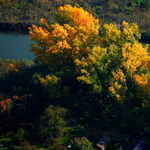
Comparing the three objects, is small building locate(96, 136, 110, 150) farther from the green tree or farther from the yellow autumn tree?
the green tree

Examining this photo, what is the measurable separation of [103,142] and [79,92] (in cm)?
805

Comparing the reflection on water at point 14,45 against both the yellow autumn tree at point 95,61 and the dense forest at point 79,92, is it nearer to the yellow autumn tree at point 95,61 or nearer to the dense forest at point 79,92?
the dense forest at point 79,92

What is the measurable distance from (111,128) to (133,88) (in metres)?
5.32

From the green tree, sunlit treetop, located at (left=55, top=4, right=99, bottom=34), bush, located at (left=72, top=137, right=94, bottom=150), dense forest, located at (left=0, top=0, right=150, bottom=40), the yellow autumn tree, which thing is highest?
dense forest, located at (left=0, top=0, right=150, bottom=40)

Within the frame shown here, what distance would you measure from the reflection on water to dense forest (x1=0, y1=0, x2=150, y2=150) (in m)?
10.6

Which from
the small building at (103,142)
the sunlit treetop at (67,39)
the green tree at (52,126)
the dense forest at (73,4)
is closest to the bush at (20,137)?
the green tree at (52,126)

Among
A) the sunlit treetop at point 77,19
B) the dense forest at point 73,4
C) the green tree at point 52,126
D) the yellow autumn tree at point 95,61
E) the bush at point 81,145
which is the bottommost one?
the bush at point 81,145

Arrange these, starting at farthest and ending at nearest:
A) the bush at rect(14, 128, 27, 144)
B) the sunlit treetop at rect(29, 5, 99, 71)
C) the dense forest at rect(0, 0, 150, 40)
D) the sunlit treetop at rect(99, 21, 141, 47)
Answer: the dense forest at rect(0, 0, 150, 40), the sunlit treetop at rect(29, 5, 99, 71), the sunlit treetop at rect(99, 21, 141, 47), the bush at rect(14, 128, 27, 144)

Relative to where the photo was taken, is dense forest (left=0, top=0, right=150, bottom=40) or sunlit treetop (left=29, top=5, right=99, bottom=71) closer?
sunlit treetop (left=29, top=5, right=99, bottom=71)

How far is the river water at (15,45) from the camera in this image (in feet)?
133

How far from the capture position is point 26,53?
41.1 metres

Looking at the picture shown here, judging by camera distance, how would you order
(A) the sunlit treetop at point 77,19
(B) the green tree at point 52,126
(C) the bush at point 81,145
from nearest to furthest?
(C) the bush at point 81,145 → (B) the green tree at point 52,126 → (A) the sunlit treetop at point 77,19

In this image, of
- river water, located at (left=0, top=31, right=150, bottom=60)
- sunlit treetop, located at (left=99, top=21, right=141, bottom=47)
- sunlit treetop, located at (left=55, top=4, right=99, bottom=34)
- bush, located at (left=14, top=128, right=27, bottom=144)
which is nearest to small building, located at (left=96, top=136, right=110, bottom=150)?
bush, located at (left=14, top=128, right=27, bottom=144)

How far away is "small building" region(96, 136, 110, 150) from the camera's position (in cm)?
1801
